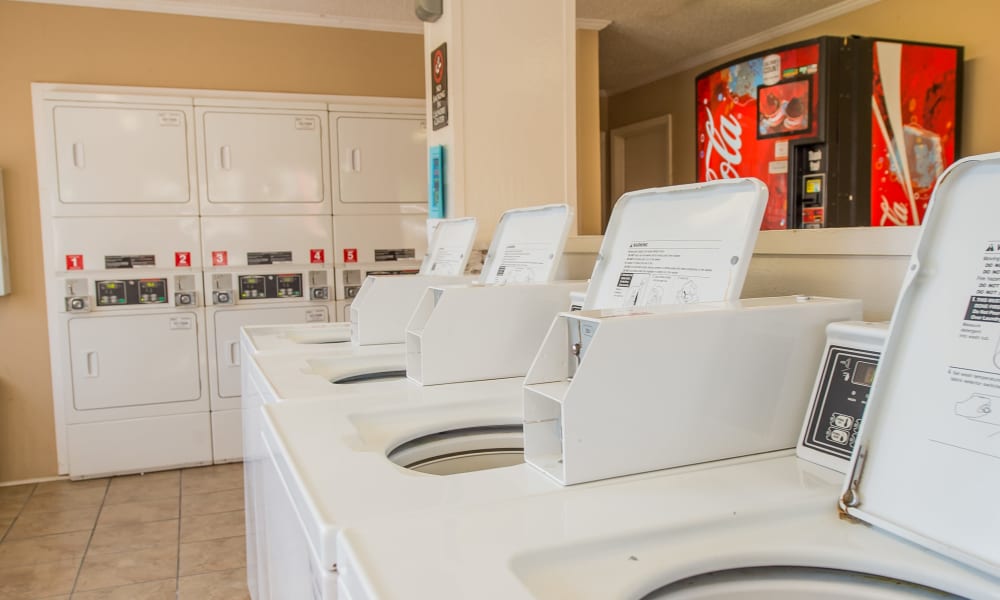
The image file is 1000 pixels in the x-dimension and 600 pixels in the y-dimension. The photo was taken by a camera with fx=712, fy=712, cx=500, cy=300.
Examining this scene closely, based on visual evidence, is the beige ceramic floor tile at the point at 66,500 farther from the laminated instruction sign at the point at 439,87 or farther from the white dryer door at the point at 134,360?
the laminated instruction sign at the point at 439,87

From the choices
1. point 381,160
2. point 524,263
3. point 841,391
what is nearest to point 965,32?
point 524,263

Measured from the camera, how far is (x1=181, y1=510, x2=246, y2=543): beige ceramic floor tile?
3.31m

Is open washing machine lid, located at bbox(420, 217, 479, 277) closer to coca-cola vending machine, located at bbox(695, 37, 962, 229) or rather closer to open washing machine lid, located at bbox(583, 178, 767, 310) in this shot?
open washing machine lid, located at bbox(583, 178, 767, 310)

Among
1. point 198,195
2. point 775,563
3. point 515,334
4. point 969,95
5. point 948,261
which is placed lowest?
point 775,563

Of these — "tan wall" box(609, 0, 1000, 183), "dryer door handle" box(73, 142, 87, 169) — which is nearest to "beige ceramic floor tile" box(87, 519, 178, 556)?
"dryer door handle" box(73, 142, 87, 169)

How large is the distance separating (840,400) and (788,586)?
1.13 ft

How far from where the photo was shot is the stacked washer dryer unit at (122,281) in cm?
398

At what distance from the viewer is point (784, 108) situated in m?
3.27

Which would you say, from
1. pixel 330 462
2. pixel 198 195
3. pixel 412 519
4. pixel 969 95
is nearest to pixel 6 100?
pixel 198 195

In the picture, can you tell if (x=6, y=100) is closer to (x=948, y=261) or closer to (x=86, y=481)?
(x=86, y=481)

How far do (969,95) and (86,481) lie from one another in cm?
531

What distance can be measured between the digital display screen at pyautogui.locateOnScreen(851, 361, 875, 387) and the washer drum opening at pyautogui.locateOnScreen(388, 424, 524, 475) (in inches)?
26.5

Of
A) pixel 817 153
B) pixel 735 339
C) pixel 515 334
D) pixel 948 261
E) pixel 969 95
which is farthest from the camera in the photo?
pixel 969 95

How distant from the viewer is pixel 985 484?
0.77 metres
